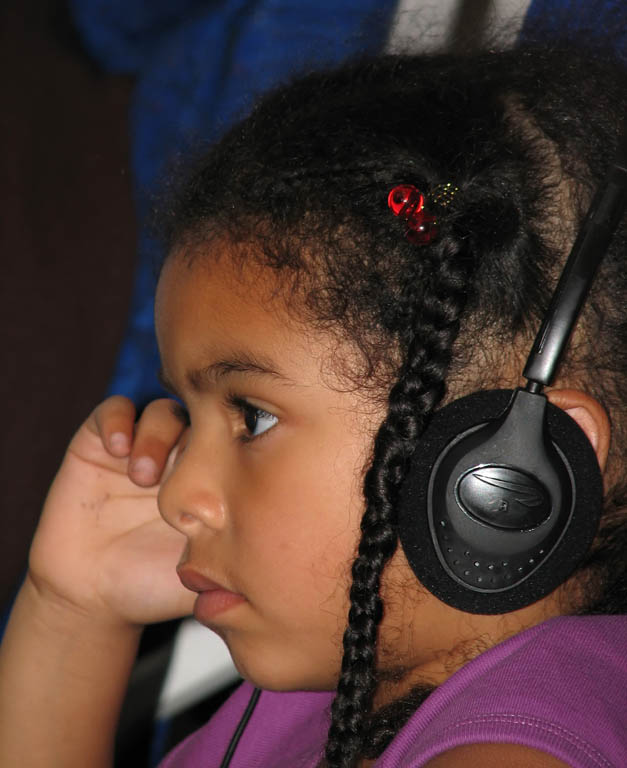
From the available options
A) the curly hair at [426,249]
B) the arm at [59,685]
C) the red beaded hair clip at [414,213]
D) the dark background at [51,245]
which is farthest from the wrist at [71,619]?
the red beaded hair clip at [414,213]

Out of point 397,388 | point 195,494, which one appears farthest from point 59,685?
point 397,388

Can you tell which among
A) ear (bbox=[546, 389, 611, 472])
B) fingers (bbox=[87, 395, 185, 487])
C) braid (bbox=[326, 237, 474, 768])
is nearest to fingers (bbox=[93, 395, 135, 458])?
fingers (bbox=[87, 395, 185, 487])

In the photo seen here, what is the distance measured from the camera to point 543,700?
2.20ft

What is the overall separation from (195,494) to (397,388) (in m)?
0.25

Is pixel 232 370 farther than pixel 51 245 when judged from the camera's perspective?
No

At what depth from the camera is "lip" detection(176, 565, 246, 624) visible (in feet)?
2.96

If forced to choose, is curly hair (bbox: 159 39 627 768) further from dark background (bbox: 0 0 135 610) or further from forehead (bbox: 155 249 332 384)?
dark background (bbox: 0 0 135 610)

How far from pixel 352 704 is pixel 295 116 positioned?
0.59 meters

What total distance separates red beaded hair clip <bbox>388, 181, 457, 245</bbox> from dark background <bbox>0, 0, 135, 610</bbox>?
0.88 metres

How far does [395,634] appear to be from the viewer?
86 cm

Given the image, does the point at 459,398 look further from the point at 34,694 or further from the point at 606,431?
the point at 34,694

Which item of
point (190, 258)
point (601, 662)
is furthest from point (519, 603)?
point (190, 258)

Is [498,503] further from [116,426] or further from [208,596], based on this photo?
[116,426]

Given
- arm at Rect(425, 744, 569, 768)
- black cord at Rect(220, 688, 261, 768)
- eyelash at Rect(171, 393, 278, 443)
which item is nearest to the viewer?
arm at Rect(425, 744, 569, 768)
